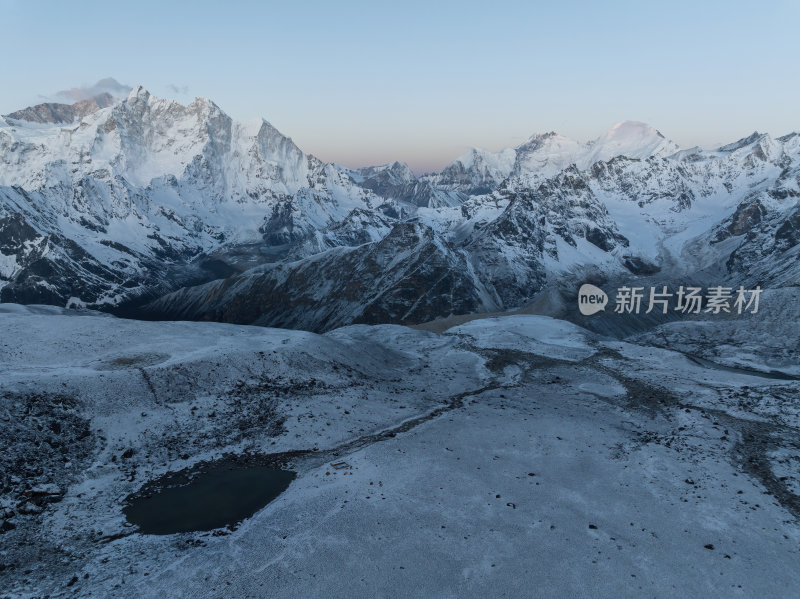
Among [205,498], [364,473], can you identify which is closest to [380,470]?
[364,473]

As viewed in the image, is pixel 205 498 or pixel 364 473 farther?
pixel 364 473

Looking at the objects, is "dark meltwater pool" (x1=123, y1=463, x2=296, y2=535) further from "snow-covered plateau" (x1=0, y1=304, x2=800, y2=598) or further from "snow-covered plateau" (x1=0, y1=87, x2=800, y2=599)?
"snow-covered plateau" (x1=0, y1=304, x2=800, y2=598)

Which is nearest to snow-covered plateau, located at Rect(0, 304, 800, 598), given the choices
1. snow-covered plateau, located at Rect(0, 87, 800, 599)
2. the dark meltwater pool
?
snow-covered plateau, located at Rect(0, 87, 800, 599)

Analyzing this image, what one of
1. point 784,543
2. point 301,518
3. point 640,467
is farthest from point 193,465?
point 784,543

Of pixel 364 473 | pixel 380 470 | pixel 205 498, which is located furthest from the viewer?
pixel 380 470

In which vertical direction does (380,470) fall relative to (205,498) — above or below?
below

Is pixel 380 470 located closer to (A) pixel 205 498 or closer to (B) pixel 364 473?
(B) pixel 364 473

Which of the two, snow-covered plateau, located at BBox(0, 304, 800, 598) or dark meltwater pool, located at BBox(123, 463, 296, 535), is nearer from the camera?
snow-covered plateau, located at BBox(0, 304, 800, 598)

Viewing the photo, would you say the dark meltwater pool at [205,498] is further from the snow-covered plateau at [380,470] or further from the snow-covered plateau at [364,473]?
the snow-covered plateau at [380,470]

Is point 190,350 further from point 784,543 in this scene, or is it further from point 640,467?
point 784,543
